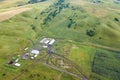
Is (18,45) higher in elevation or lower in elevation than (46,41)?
higher

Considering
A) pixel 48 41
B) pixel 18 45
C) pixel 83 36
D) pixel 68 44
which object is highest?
pixel 18 45

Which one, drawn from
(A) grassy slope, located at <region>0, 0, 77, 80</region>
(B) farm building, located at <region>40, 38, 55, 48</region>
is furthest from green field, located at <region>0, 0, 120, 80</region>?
(B) farm building, located at <region>40, 38, 55, 48</region>

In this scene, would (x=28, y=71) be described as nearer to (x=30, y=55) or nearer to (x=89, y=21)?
(x=30, y=55)

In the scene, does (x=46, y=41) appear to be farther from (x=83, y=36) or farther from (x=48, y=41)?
(x=83, y=36)

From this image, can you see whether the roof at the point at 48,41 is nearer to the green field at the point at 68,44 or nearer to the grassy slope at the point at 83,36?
the green field at the point at 68,44

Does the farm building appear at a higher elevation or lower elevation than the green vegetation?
higher

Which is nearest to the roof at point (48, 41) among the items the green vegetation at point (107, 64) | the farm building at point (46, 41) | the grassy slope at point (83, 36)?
the farm building at point (46, 41)

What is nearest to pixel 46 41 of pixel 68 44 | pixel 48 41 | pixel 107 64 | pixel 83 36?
pixel 48 41

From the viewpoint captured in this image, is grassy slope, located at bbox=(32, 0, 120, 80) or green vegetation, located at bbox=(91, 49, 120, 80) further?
grassy slope, located at bbox=(32, 0, 120, 80)

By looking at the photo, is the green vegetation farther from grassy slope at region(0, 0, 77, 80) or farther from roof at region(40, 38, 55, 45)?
roof at region(40, 38, 55, 45)

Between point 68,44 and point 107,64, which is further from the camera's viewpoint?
point 68,44

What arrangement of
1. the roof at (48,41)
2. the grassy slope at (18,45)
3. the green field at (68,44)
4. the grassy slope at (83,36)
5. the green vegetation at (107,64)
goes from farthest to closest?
the roof at (48,41), the grassy slope at (83,36), the green vegetation at (107,64), the green field at (68,44), the grassy slope at (18,45)

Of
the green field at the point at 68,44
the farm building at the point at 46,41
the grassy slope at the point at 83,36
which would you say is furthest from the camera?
the farm building at the point at 46,41

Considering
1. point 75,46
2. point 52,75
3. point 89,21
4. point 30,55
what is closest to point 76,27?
point 89,21
